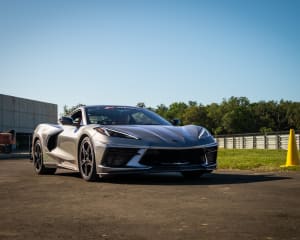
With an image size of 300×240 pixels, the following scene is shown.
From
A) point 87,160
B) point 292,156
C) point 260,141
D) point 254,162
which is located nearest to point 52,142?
point 87,160

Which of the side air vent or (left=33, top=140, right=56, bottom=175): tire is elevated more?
the side air vent

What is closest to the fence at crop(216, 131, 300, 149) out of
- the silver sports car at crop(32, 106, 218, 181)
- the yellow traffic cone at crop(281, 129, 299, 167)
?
the yellow traffic cone at crop(281, 129, 299, 167)

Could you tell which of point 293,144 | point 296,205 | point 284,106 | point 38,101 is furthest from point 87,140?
point 284,106

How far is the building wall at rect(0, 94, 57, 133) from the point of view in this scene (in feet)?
211

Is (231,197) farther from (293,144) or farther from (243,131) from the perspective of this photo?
(243,131)

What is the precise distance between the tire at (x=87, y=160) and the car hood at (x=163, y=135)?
50 centimetres

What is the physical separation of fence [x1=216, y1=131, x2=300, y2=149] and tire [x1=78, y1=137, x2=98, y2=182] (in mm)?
37194

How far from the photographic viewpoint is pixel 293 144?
38.6 feet

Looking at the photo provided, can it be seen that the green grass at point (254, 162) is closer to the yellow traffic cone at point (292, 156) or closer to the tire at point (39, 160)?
the yellow traffic cone at point (292, 156)

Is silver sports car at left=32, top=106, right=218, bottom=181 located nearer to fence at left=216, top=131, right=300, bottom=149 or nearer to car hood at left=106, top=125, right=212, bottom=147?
car hood at left=106, top=125, right=212, bottom=147

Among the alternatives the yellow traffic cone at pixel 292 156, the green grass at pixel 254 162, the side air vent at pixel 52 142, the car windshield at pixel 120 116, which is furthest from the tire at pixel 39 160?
the yellow traffic cone at pixel 292 156

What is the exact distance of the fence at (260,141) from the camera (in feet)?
150

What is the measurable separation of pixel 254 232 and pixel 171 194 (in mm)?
2432

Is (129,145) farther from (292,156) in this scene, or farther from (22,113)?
(22,113)
